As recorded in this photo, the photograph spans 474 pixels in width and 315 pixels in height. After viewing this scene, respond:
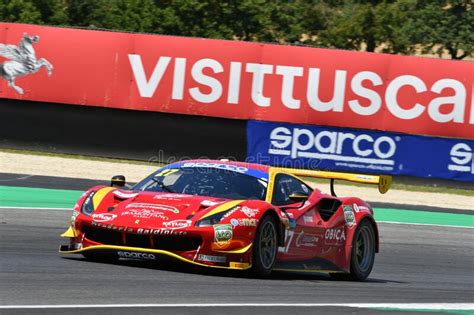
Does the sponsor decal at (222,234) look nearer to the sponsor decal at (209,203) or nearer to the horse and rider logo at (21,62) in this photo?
the sponsor decal at (209,203)

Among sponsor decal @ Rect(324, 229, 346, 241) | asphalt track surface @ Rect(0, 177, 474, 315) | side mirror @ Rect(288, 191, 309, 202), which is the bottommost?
asphalt track surface @ Rect(0, 177, 474, 315)

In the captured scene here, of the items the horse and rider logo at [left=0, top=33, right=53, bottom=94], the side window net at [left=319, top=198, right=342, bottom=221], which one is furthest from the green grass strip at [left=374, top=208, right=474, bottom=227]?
the horse and rider logo at [left=0, top=33, right=53, bottom=94]

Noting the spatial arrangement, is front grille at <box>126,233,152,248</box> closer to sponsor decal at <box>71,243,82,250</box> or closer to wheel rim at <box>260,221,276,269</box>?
sponsor decal at <box>71,243,82,250</box>

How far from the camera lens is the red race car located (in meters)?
8.37

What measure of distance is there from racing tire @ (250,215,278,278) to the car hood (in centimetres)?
35

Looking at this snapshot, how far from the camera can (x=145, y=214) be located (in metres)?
8.48

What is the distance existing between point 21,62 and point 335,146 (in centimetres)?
594

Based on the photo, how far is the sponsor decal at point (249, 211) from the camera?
8.52m

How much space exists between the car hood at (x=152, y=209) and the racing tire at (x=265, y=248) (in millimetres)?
345

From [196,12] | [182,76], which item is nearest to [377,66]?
[182,76]

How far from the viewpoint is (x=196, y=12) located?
39.1 meters

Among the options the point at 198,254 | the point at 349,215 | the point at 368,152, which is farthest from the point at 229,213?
the point at 368,152

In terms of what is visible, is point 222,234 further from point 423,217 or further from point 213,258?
point 423,217

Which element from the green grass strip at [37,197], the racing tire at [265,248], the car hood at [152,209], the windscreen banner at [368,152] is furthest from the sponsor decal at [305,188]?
the windscreen banner at [368,152]
